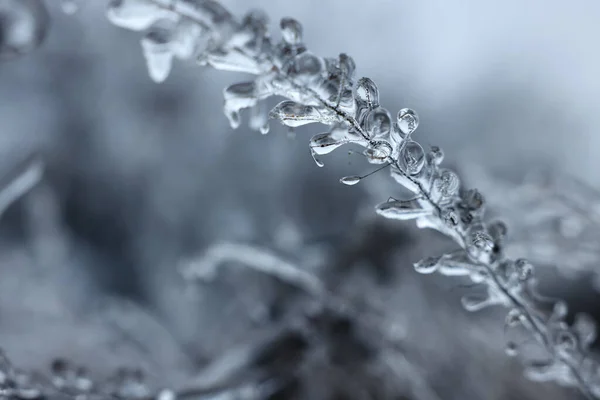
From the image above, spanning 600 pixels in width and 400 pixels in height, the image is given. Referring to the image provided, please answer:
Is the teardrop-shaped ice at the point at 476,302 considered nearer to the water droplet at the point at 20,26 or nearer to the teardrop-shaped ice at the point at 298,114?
the teardrop-shaped ice at the point at 298,114

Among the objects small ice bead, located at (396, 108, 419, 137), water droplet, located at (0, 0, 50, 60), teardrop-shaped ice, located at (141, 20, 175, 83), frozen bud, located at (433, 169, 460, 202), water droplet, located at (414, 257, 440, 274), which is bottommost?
water droplet, located at (414, 257, 440, 274)

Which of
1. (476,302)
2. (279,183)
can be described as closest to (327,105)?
(476,302)

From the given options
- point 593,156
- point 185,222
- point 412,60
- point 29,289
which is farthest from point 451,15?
point 29,289

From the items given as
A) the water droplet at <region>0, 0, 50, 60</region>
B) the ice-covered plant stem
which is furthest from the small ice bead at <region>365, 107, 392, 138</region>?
the water droplet at <region>0, 0, 50, 60</region>

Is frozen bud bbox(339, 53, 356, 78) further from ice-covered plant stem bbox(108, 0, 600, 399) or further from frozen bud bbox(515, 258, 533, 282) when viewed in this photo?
frozen bud bbox(515, 258, 533, 282)

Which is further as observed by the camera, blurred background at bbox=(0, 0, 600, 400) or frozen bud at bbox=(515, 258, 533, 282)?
blurred background at bbox=(0, 0, 600, 400)

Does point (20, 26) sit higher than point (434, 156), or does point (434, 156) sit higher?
point (20, 26)

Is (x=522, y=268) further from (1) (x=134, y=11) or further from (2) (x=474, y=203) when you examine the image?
(1) (x=134, y=11)
